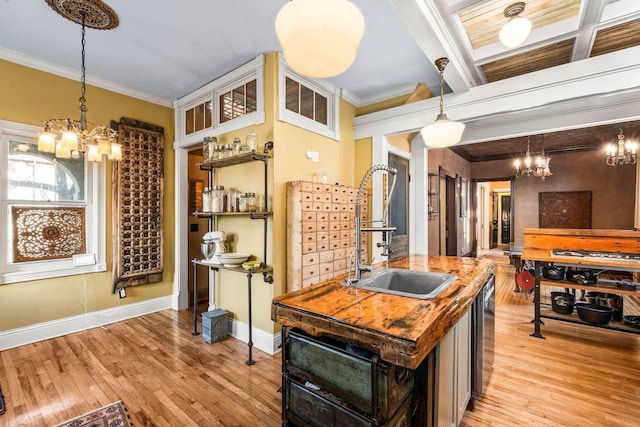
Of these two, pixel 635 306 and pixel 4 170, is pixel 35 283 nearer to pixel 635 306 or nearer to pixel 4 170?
pixel 4 170

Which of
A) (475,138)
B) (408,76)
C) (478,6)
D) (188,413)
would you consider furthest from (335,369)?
(475,138)

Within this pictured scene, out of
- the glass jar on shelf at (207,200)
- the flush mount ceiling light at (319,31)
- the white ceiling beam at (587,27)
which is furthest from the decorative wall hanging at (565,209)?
the flush mount ceiling light at (319,31)

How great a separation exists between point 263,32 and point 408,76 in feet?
5.83

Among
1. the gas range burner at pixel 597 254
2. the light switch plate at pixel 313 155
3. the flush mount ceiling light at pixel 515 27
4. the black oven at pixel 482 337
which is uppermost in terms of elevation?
the flush mount ceiling light at pixel 515 27

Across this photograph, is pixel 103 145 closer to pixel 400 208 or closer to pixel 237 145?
pixel 237 145

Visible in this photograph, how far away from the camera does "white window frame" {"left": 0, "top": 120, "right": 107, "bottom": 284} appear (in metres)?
2.95

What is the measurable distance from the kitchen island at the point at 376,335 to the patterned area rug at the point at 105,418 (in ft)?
4.24

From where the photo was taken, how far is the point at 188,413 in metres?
1.98

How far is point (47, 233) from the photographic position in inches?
126

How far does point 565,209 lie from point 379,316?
27.8ft

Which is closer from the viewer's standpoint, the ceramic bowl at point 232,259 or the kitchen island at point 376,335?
the kitchen island at point 376,335

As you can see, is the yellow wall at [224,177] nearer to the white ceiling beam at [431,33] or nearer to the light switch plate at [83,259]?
the light switch plate at [83,259]

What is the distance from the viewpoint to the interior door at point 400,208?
4262 millimetres

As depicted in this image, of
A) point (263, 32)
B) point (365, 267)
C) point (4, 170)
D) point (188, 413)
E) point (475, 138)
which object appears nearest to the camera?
point (365, 267)
